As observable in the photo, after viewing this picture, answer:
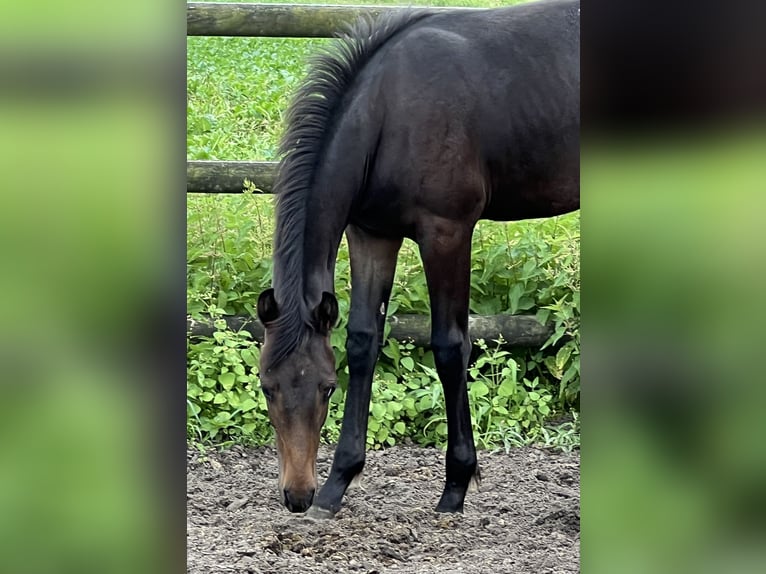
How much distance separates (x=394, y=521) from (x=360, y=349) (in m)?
0.56

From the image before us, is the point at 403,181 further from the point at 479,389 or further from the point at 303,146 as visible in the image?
the point at 479,389

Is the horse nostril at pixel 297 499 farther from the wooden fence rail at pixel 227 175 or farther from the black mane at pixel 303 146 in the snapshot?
the wooden fence rail at pixel 227 175

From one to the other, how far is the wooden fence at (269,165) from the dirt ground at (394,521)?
0.51 meters

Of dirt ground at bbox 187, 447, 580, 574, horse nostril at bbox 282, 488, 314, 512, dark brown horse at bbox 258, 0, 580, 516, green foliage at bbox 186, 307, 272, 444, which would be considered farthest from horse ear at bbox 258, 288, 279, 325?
green foliage at bbox 186, 307, 272, 444

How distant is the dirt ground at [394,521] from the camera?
7.93 ft

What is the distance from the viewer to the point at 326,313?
8.14ft

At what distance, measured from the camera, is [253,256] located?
383cm

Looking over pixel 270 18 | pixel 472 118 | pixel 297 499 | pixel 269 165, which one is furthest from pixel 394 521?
pixel 270 18

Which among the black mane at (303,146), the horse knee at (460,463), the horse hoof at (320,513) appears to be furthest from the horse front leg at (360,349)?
the black mane at (303,146)
